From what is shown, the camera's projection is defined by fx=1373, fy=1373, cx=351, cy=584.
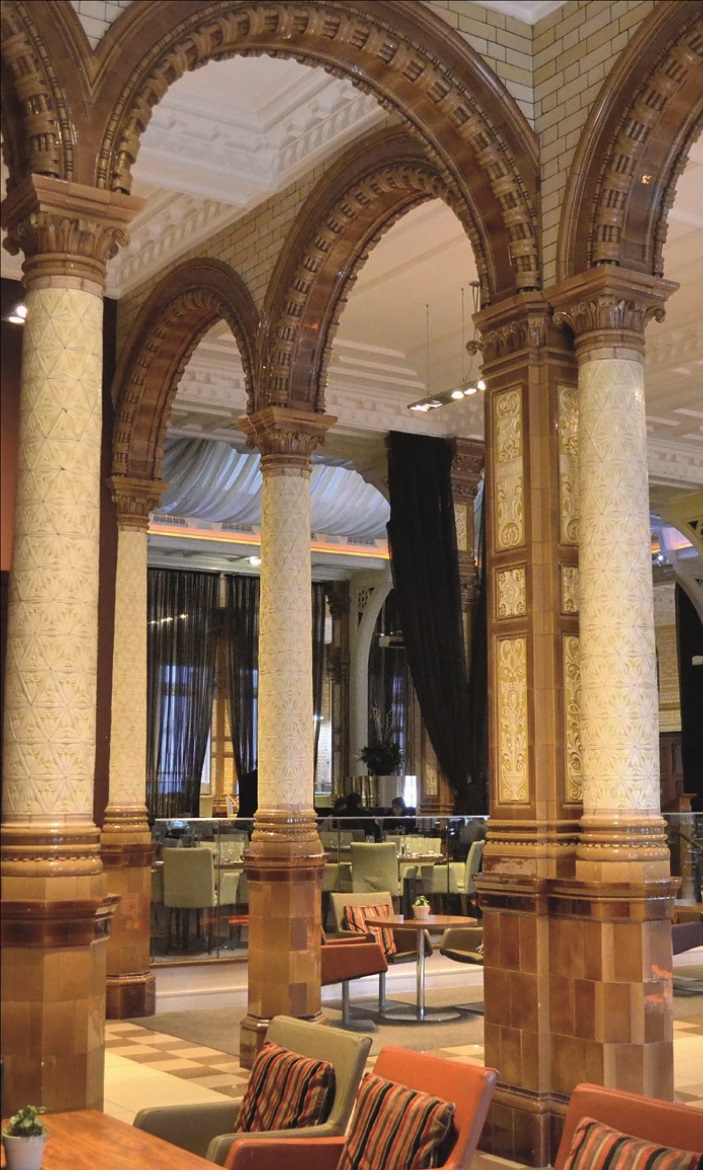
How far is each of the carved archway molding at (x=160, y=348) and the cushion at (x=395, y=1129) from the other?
6.09 metres

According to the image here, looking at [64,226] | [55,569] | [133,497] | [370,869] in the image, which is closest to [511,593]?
[55,569]

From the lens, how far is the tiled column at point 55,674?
478 centimetres

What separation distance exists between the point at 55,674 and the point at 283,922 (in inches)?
143

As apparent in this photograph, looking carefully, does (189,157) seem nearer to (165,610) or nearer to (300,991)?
(300,991)

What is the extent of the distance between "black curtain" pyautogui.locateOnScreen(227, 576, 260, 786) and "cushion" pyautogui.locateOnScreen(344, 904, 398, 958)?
38.9 ft

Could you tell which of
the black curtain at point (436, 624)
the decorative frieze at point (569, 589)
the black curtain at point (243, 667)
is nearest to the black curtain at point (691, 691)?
the black curtain at point (243, 667)

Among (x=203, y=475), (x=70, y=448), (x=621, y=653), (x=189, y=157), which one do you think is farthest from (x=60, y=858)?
(x=203, y=475)

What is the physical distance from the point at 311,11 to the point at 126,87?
109 centimetres

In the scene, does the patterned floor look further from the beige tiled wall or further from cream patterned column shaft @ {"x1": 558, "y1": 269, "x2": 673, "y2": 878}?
the beige tiled wall

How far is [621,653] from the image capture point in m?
5.86

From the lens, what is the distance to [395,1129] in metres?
3.56

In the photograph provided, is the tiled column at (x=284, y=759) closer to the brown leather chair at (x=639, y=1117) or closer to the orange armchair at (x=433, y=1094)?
the orange armchair at (x=433, y=1094)

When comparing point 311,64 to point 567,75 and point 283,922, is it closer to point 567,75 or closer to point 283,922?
point 567,75

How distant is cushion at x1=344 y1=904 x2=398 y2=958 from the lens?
9727 mm
